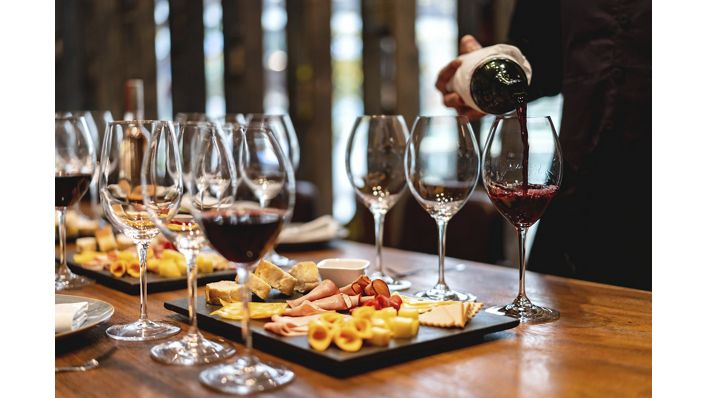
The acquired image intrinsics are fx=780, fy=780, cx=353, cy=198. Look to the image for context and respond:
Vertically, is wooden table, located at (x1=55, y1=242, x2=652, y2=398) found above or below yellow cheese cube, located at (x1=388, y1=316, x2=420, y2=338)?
below

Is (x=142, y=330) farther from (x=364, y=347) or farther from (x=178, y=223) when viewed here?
(x=364, y=347)

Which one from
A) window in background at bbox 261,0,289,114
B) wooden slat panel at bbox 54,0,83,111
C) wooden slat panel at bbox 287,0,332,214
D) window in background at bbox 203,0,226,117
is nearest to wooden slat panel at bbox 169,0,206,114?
window in background at bbox 203,0,226,117

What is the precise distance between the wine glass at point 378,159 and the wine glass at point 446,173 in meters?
0.14

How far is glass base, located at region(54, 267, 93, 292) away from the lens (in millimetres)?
1522

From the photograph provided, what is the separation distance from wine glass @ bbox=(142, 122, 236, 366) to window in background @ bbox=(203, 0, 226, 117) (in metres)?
5.40

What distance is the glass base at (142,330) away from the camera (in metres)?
1.09

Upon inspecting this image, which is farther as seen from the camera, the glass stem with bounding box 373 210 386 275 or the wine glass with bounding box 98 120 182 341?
the glass stem with bounding box 373 210 386 275

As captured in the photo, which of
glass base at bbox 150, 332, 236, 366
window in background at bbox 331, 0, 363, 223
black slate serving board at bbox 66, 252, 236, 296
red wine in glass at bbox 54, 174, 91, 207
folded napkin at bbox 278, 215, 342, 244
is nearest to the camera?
glass base at bbox 150, 332, 236, 366

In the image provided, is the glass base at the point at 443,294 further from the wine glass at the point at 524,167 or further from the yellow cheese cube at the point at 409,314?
the yellow cheese cube at the point at 409,314

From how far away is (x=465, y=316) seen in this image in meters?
1.05

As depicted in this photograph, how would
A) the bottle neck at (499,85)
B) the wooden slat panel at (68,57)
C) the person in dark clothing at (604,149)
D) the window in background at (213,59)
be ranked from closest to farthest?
1. the bottle neck at (499,85)
2. the person in dark clothing at (604,149)
3. the window in background at (213,59)
4. the wooden slat panel at (68,57)

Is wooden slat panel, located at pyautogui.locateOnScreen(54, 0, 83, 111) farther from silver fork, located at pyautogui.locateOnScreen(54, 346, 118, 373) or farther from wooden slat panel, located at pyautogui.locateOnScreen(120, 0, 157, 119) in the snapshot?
silver fork, located at pyautogui.locateOnScreen(54, 346, 118, 373)

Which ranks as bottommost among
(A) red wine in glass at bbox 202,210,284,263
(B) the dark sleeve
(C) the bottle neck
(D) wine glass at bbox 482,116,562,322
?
(A) red wine in glass at bbox 202,210,284,263

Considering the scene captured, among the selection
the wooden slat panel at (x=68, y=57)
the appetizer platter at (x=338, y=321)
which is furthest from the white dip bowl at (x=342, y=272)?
the wooden slat panel at (x=68, y=57)
